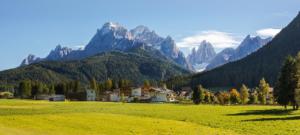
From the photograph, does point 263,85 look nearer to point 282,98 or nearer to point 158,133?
point 282,98

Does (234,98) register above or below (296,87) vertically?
below

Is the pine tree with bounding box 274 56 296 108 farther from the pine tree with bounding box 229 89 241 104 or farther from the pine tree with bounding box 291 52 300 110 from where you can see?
the pine tree with bounding box 229 89 241 104

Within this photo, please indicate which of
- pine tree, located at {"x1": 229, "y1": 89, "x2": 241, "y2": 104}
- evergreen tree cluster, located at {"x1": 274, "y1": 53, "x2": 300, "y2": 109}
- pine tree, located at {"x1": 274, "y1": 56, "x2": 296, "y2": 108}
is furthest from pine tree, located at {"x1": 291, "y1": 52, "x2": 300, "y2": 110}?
pine tree, located at {"x1": 229, "y1": 89, "x2": 241, "y2": 104}

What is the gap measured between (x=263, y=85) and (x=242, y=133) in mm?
140417

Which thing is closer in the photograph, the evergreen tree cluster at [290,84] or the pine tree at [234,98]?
the evergreen tree cluster at [290,84]

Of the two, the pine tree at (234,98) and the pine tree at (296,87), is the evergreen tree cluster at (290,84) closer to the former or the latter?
the pine tree at (296,87)

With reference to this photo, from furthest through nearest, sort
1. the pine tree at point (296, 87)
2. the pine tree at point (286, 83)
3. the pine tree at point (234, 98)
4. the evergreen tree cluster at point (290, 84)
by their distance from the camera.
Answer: the pine tree at point (234, 98), the pine tree at point (286, 83), the evergreen tree cluster at point (290, 84), the pine tree at point (296, 87)

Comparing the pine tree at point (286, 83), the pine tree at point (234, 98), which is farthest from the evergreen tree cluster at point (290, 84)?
the pine tree at point (234, 98)

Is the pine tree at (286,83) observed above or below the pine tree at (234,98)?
above

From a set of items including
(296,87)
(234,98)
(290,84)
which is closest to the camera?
(296,87)

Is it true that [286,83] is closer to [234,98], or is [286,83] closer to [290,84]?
[290,84]

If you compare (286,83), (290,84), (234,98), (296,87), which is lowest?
(234,98)

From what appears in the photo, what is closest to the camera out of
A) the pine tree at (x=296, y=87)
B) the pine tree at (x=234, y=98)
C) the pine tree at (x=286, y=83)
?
the pine tree at (x=296, y=87)

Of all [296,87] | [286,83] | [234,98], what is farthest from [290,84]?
[234,98]
